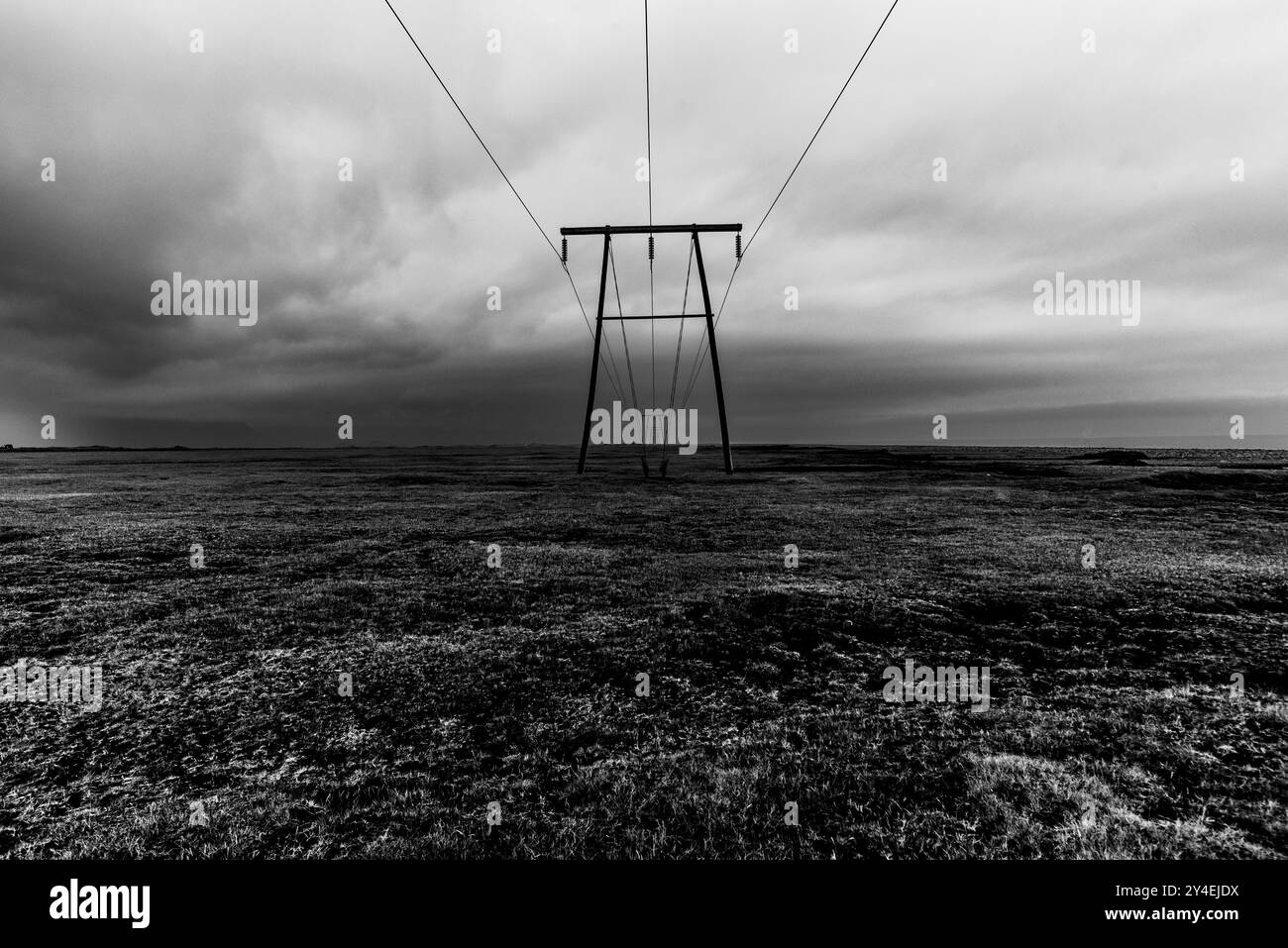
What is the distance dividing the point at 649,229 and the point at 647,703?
2420 centimetres

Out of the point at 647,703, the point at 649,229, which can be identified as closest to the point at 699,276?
the point at 649,229

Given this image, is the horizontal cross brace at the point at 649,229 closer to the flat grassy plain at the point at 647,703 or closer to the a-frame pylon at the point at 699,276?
the a-frame pylon at the point at 699,276

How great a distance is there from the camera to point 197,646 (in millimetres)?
8664

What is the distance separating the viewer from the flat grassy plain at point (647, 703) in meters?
4.34

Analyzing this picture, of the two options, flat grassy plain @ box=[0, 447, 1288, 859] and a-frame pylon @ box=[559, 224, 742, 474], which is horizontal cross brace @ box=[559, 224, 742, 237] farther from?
flat grassy plain @ box=[0, 447, 1288, 859]

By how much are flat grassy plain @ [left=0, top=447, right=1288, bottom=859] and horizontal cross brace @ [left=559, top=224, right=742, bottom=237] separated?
52.7 ft

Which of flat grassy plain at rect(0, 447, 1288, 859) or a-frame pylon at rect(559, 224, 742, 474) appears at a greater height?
a-frame pylon at rect(559, 224, 742, 474)

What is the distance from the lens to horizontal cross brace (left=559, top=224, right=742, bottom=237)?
25.9m

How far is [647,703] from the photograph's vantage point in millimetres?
6770

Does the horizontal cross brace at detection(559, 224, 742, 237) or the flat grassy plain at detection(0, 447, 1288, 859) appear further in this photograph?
the horizontal cross brace at detection(559, 224, 742, 237)

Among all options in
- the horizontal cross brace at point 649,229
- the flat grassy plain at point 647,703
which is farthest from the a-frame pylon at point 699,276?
the flat grassy plain at point 647,703

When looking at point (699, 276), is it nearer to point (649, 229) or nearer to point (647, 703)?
point (649, 229)

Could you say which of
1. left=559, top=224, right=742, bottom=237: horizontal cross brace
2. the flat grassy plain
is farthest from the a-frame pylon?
the flat grassy plain
